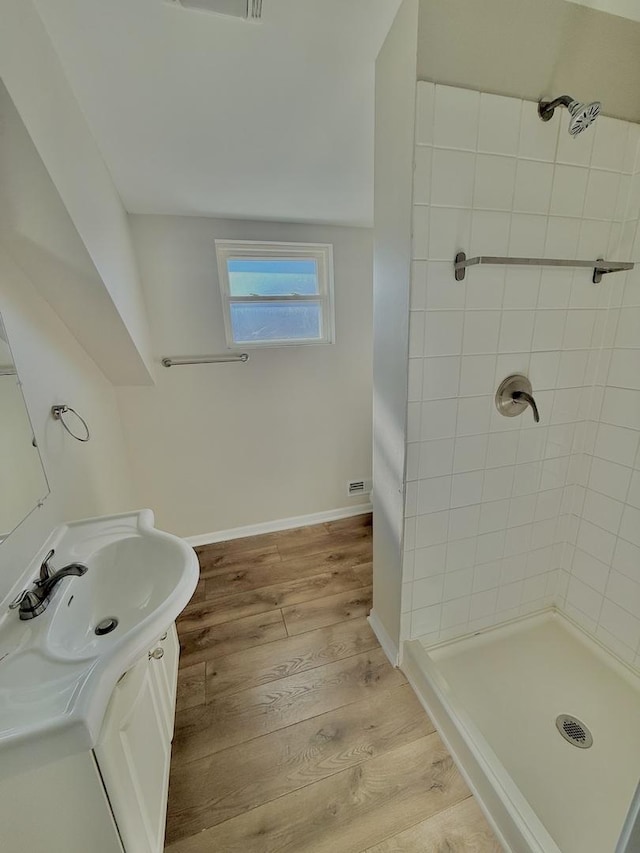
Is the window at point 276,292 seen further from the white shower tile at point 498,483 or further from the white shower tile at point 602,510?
the white shower tile at point 602,510

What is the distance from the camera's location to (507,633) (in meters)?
1.60

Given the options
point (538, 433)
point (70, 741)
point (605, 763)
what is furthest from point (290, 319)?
point (605, 763)

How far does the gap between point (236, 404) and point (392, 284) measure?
1.47 m

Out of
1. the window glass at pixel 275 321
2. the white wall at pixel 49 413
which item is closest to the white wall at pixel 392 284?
the window glass at pixel 275 321

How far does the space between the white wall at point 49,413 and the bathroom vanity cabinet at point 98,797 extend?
1.41 feet

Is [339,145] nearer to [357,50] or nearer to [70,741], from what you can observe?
[357,50]

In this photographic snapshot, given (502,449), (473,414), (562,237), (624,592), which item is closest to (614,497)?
(624,592)

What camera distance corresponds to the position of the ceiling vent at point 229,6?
0.82 meters

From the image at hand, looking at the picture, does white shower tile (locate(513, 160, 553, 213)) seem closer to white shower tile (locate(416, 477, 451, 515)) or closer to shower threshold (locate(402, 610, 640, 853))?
white shower tile (locate(416, 477, 451, 515))

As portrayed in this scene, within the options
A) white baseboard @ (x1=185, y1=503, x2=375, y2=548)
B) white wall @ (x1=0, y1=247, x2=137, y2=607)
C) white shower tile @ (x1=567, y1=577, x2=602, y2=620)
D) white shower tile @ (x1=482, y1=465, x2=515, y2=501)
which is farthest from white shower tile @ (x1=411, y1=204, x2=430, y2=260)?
white baseboard @ (x1=185, y1=503, x2=375, y2=548)

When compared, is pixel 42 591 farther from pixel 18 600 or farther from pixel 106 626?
pixel 106 626

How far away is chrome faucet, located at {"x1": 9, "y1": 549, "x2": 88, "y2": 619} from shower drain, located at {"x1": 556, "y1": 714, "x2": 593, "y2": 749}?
70.2 inches

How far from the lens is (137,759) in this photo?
0.86 m

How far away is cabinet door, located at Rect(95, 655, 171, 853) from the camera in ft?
2.34
